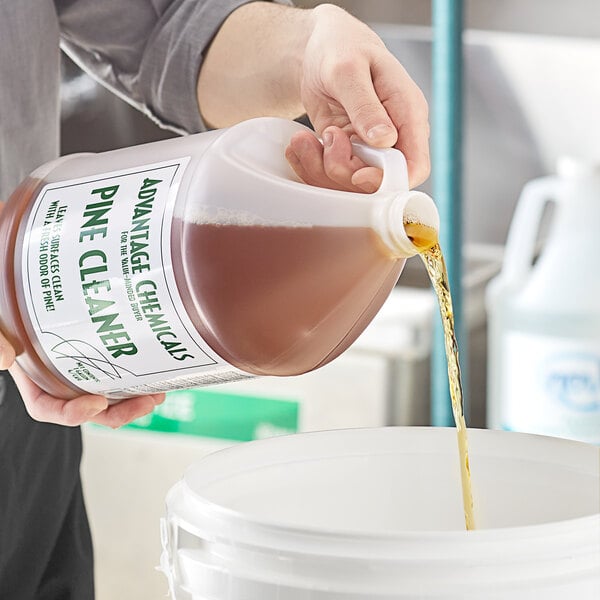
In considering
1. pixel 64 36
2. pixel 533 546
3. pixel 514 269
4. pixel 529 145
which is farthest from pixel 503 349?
pixel 533 546

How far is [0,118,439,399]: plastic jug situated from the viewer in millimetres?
532

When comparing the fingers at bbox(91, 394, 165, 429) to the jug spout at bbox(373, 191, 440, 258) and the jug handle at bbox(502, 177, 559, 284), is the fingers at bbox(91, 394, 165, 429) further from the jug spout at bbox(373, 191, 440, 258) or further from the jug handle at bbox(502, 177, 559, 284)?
the jug handle at bbox(502, 177, 559, 284)

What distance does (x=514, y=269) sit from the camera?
1.44 meters

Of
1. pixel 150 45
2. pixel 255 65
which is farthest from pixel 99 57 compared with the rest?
pixel 255 65

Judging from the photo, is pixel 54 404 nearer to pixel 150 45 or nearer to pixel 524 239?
pixel 150 45

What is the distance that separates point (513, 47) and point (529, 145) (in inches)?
6.1

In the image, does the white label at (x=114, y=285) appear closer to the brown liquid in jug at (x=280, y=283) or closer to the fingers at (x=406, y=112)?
the brown liquid in jug at (x=280, y=283)

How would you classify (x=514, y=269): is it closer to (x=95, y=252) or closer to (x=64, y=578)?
(x=64, y=578)

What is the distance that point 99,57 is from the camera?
2.98 ft

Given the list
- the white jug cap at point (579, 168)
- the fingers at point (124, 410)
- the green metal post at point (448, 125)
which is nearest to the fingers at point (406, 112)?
the fingers at point (124, 410)

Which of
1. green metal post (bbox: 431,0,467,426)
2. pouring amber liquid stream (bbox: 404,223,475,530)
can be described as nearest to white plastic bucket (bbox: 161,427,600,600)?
pouring amber liquid stream (bbox: 404,223,475,530)

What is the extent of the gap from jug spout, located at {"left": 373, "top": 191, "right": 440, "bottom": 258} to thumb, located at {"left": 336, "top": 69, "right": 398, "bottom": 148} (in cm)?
8

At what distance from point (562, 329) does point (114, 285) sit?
34.8 inches

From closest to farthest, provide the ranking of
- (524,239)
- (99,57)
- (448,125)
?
1. (99,57)
2. (448,125)
3. (524,239)
